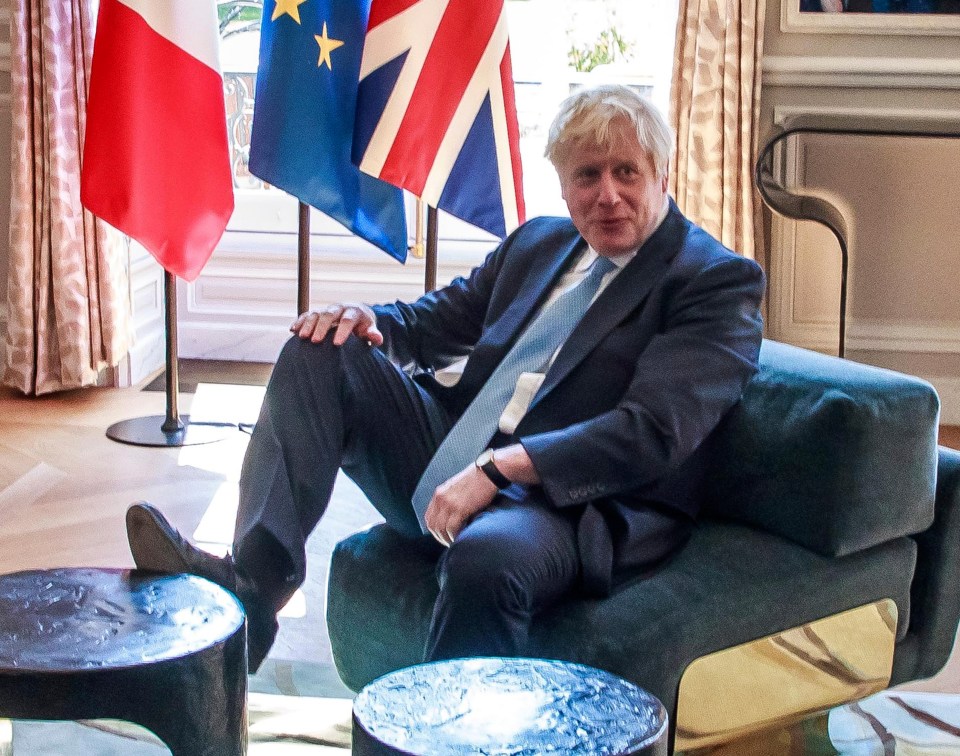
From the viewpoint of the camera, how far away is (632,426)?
1634 millimetres

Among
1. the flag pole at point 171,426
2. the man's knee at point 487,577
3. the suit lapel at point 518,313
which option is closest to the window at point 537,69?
the flag pole at point 171,426

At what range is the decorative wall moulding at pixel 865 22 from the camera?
3.73 meters

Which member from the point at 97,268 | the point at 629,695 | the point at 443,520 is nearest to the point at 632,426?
the point at 443,520

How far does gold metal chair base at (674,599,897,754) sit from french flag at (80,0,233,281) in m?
2.10

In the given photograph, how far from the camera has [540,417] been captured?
5.85 feet

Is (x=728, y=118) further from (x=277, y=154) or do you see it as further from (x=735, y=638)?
(x=735, y=638)

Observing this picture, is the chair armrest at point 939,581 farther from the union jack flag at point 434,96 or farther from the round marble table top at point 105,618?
the union jack flag at point 434,96

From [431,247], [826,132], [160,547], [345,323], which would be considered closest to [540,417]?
[345,323]

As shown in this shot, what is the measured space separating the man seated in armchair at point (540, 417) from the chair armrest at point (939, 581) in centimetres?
32

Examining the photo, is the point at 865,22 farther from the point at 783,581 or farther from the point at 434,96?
the point at 783,581

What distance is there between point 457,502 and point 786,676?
1.61 feet

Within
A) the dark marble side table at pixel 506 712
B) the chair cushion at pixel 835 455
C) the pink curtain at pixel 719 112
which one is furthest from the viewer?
the pink curtain at pixel 719 112

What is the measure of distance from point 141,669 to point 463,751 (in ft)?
1.29

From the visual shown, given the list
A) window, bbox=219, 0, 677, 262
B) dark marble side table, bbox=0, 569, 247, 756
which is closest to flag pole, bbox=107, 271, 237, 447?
window, bbox=219, 0, 677, 262
